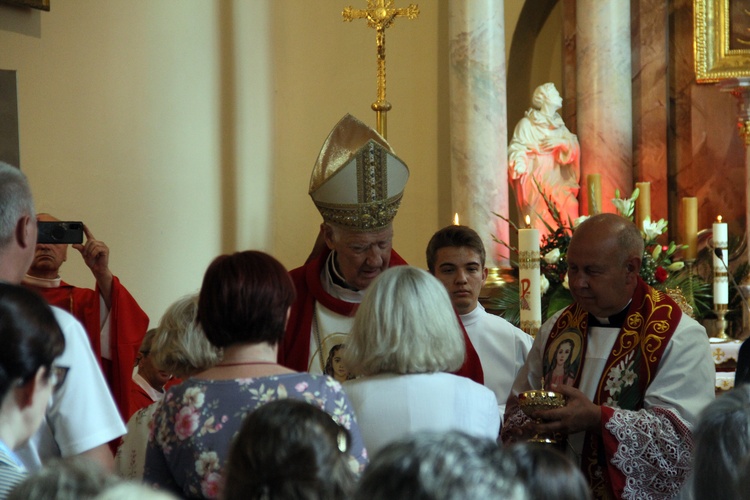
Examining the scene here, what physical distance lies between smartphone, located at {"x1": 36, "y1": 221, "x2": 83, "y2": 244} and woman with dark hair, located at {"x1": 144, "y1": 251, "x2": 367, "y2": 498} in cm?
120

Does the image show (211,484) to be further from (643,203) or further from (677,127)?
(677,127)

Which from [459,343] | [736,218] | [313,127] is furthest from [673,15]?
[459,343]

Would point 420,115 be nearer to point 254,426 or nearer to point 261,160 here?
point 261,160

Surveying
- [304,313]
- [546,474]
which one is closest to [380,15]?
[304,313]

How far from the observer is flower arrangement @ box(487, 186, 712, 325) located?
651 cm

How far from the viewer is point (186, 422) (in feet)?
8.11

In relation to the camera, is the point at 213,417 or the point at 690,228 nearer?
the point at 213,417

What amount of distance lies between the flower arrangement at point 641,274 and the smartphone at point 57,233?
3.34 metres

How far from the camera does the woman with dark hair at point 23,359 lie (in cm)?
214

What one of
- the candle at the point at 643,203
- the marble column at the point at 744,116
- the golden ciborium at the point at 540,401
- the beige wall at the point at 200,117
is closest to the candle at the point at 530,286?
the golden ciborium at the point at 540,401

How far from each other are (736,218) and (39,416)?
698 cm

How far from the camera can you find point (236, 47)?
8.38 metres

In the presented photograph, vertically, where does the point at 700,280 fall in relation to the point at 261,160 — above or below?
below

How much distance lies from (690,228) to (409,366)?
17.3 feet
